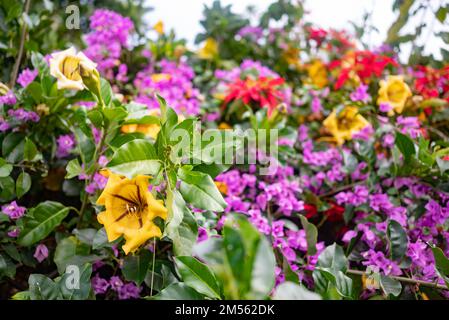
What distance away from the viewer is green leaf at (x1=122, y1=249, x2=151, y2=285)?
80cm

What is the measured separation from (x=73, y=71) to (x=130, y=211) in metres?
0.33

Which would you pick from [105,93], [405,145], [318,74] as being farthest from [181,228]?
[318,74]

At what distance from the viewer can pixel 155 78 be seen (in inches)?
53.0

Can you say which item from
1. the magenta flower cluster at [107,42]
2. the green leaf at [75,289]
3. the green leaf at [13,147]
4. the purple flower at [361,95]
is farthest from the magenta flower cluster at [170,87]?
the green leaf at [75,289]

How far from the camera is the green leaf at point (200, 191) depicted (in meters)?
0.70

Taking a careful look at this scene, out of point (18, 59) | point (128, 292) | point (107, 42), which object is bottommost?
point (128, 292)

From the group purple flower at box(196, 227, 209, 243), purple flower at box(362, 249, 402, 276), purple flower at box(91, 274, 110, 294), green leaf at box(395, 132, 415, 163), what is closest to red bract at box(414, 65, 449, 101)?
green leaf at box(395, 132, 415, 163)

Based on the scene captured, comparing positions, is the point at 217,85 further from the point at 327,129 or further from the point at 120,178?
the point at 120,178

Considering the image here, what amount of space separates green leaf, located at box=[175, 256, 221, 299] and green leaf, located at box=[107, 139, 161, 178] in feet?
0.50

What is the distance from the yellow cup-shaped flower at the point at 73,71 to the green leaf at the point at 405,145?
0.68m

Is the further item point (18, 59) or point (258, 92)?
point (258, 92)

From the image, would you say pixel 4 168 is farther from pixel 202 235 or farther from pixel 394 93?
pixel 394 93

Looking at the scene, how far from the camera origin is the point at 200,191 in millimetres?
712

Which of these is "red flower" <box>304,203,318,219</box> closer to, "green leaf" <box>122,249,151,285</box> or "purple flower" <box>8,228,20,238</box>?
"green leaf" <box>122,249,151,285</box>
